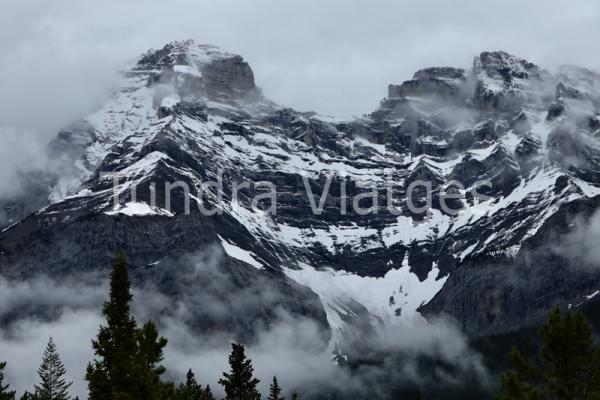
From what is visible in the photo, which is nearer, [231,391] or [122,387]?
[122,387]

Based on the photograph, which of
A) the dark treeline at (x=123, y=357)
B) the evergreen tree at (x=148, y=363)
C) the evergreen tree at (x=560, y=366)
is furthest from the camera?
the dark treeline at (x=123, y=357)

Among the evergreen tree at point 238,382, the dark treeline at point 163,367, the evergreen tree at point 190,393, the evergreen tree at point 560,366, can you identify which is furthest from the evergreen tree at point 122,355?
the evergreen tree at point 560,366

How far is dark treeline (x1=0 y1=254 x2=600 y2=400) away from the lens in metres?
56.0

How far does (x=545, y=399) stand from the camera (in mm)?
55594

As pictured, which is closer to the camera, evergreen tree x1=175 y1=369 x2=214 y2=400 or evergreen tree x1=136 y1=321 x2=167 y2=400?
evergreen tree x1=136 y1=321 x2=167 y2=400

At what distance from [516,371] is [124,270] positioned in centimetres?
2382

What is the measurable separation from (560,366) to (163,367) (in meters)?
23.0

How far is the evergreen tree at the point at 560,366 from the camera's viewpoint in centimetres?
5581

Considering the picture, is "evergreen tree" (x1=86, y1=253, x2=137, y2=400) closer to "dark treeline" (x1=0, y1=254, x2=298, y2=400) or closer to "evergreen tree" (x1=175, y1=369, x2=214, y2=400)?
"dark treeline" (x1=0, y1=254, x2=298, y2=400)

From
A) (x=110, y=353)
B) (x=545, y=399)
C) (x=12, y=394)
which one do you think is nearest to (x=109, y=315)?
(x=110, y=353)

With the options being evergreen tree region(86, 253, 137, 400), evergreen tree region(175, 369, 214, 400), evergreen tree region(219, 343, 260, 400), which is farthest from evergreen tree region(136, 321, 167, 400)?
evergreen tree region(219, 343, 260, 400)

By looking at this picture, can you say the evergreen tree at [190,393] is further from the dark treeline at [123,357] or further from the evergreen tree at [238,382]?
the dark treeline at [123,357]

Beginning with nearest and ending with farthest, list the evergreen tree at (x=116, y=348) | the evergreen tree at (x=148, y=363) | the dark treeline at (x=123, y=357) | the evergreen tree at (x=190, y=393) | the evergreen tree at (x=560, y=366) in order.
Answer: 1. the evergreen tree at (x=560, y=366)
2. the evergreen tree at (x=148, y=363)
3. the dark treeline at (x=123, y=357)
4. the evergreen tree at (x=116, y=348)
5. the evergreen tree at (x=190, y=393)

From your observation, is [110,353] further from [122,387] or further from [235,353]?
[235,353]
